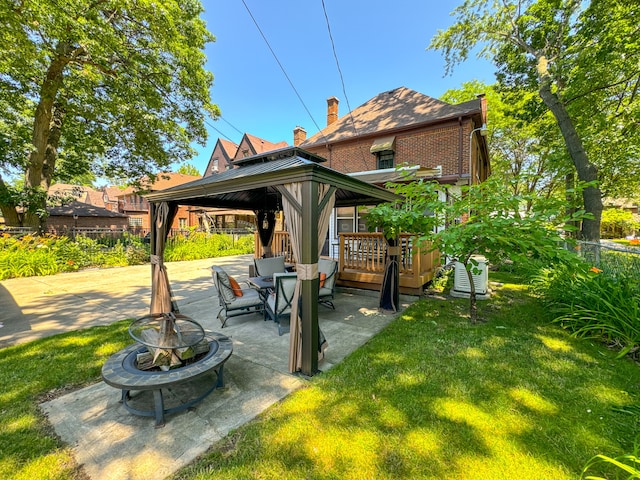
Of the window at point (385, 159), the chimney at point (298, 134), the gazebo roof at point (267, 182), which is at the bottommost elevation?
the gazebo roof at point (267, 182)

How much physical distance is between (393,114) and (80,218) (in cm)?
2456

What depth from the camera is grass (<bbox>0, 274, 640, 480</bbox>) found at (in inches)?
78.0

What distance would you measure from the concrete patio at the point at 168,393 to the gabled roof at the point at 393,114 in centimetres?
789

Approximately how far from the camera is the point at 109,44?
8789 millimetres

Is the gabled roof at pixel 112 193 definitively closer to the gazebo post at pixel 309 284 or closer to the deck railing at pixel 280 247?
the deck railing at pixel 280 247

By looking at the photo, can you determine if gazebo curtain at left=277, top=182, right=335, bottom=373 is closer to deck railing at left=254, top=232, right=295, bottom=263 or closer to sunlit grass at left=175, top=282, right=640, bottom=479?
sunlit grass at left=175, top=282, right=640, bottom=479

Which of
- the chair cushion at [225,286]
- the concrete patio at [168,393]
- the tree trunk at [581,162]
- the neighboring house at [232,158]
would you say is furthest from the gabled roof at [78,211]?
the tree trunk at [581,162]

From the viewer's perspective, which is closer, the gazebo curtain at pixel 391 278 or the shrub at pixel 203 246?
the gazebo curtain at pixel 391 278

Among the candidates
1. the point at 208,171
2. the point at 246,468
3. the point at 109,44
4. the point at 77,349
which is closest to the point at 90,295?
the point at 77,349

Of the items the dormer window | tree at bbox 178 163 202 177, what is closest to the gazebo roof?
the dormer window

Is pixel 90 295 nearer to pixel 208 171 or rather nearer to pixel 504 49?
pixel 504 49

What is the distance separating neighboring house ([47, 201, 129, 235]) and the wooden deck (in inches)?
761

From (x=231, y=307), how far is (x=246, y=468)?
10.6 ft

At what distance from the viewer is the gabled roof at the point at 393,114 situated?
34.8ft
